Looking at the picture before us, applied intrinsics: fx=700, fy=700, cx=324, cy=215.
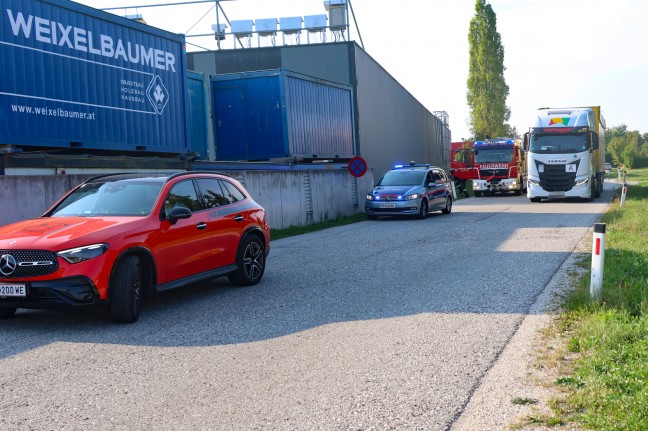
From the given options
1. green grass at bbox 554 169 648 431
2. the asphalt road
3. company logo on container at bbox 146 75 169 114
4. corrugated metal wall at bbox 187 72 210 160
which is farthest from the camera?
corrugated metal wall at bbox 187 72 210 160

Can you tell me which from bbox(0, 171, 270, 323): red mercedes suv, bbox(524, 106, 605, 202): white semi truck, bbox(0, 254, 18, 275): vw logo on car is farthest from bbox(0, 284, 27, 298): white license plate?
bbox(524, 106, 605, 202): white semi truck

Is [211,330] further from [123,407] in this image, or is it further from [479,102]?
[479,102]

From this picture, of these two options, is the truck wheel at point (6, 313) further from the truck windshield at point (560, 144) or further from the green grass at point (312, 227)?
the truck windshield at point (560, 144)

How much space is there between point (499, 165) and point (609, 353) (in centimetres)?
3042

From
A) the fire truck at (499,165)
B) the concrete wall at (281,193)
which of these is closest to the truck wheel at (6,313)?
the concrete wall at (281,193)

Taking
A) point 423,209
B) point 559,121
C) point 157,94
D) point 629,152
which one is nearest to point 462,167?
point 559,121

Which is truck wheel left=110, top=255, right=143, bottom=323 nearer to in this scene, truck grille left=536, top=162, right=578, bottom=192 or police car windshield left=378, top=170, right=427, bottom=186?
police car windshield left=378, top=170, right=427, bottom=186

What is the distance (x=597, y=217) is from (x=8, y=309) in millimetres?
16080

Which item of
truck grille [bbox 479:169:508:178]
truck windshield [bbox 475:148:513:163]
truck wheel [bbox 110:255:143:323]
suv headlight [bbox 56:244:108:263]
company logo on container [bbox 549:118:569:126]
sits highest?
company logo on container [bbox 549:118:569:126]

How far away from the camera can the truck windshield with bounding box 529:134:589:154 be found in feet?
87.6

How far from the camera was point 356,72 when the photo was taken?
34.2m

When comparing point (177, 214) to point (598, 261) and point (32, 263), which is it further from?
point (598, 261)

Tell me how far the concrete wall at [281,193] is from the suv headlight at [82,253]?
535 centimetres

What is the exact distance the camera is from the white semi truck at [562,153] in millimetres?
26578
